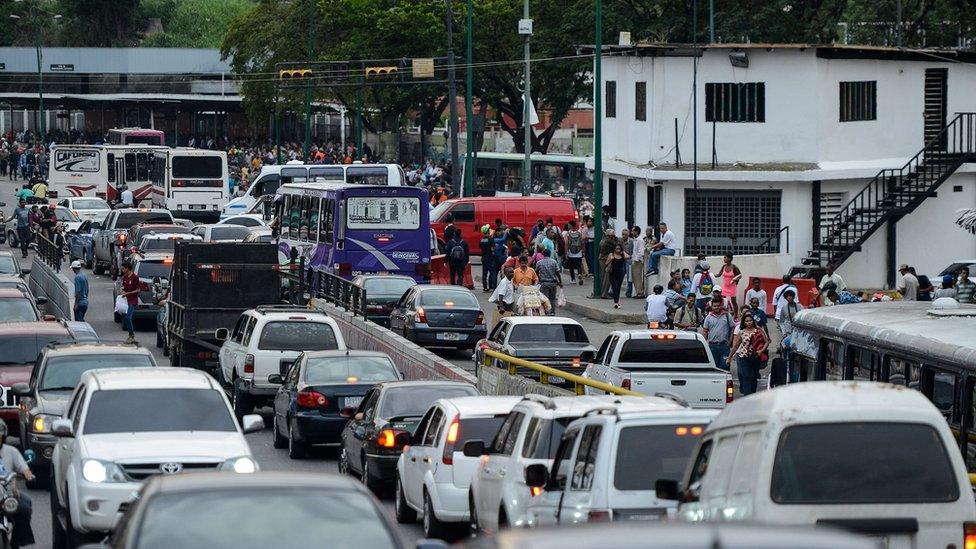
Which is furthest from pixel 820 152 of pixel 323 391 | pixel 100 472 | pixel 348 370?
pixel 100 472

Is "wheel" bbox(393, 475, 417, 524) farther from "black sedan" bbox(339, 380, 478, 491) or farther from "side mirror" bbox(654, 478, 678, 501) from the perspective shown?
"side mirror" bbox(654, 478, 678, 501)

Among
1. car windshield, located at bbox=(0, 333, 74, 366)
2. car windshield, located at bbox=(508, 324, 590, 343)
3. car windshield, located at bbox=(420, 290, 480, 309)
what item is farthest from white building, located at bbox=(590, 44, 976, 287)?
car windshield, located at bbox=(0, 333, 74, 366)

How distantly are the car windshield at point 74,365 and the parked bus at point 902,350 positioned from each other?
7.70 metres

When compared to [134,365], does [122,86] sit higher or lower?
higher

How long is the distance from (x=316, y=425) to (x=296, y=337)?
4.32m

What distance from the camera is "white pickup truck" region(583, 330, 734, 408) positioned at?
907 inches

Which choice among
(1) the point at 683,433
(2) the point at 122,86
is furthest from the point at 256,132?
(1) the point at 683,433

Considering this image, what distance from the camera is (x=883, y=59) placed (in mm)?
44594

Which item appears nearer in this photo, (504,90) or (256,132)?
(504,90)

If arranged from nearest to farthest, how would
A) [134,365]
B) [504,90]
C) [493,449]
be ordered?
[493,449] < [134,365] < [504,90]

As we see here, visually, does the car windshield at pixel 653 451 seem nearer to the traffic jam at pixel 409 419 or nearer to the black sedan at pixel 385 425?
the traffic jam at pixel 409 419

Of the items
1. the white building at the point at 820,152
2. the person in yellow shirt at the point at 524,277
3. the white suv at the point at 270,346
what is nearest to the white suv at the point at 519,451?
the white suv at the point at 270,346

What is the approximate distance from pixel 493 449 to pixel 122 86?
10238 centimetres

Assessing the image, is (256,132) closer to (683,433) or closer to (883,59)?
(883,59)
